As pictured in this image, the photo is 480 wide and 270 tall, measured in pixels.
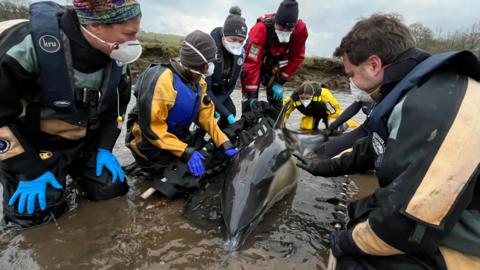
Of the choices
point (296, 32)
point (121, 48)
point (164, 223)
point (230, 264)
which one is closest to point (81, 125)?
point (121, 48)

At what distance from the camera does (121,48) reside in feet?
11.1

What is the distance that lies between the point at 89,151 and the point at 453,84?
3867 mm

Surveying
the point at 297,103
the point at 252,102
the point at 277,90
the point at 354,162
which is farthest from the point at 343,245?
the point at 297,103

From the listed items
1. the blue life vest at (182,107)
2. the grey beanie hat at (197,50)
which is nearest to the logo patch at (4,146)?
the blue life vest at (182,107)

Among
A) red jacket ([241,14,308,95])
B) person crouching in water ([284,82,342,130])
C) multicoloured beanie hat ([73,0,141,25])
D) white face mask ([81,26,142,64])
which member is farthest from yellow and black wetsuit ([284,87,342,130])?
multicoloured beanie hat ([73,0,141,25])

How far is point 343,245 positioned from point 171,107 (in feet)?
8.63

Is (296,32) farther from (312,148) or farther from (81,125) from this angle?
(81,125)

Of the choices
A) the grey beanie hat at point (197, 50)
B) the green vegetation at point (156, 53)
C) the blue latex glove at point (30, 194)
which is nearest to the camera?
the blue latex glove at point (30, 194)

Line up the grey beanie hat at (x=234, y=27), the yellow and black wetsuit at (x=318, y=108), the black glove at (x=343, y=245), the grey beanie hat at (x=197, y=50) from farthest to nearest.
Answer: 1. the yellow and black wetsuit at (x=318, y=108)
2. the grey beanie hat at (x=234, y=27)
3. the grey beanie hat at (x=197, y=50)
4. the black glove at (x=343, y=245)

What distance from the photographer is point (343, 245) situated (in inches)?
100

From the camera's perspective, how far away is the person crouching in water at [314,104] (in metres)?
7.48

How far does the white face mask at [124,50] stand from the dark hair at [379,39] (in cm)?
210

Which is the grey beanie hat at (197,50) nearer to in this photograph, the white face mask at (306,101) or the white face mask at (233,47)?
the white face mask at (233,47)

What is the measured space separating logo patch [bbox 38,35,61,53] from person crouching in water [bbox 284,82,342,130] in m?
4.85
